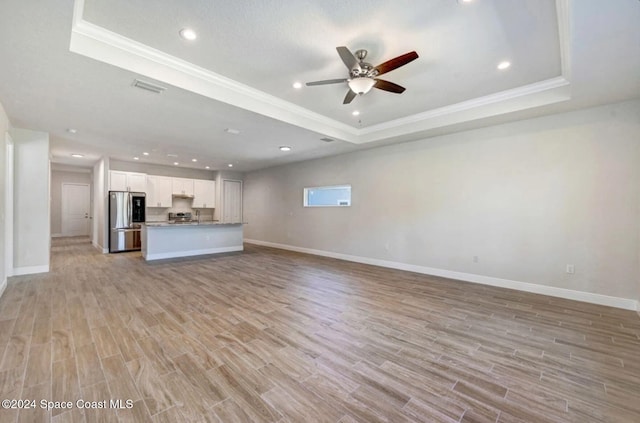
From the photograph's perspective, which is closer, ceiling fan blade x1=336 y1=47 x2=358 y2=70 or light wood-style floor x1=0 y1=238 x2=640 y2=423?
light wood-style floor x1=0 y1=238 x2=640 y2=423

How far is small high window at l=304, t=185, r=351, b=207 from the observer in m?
6.86

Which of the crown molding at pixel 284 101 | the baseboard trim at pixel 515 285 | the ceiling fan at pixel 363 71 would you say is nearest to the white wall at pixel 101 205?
the crown molding at pixel 284 101

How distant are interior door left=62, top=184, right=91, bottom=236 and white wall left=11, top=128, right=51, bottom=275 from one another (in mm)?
6713

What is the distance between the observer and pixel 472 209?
475 cm

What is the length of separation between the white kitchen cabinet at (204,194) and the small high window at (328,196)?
13.6 ft

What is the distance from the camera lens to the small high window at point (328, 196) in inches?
270

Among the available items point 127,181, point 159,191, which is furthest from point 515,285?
point 127,181

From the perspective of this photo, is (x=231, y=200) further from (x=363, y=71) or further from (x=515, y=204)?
(x=515, y=204)

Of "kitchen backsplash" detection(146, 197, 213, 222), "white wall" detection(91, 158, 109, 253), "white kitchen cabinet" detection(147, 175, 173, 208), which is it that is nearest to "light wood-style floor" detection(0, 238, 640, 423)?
"white wall" detection(91, 158, 109, 253)

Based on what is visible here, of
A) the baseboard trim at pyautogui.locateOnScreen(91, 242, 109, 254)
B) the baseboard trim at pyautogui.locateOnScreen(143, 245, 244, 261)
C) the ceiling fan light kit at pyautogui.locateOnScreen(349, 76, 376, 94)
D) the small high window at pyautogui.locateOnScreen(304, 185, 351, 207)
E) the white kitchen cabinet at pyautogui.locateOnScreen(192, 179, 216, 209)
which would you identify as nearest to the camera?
the ceiling fan light kit at pyautogui.locateOnScreen(349, 76, 376, 94)

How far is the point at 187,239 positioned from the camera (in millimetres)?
6980

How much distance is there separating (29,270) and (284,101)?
5.73 meters

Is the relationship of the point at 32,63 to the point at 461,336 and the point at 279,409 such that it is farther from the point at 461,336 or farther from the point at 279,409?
Result: the point at 461,336

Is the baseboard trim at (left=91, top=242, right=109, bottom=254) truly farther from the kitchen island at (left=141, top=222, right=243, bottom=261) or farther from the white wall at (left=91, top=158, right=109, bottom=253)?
the kitchen island at (left=141, top=222, right=243, bottom=261)
